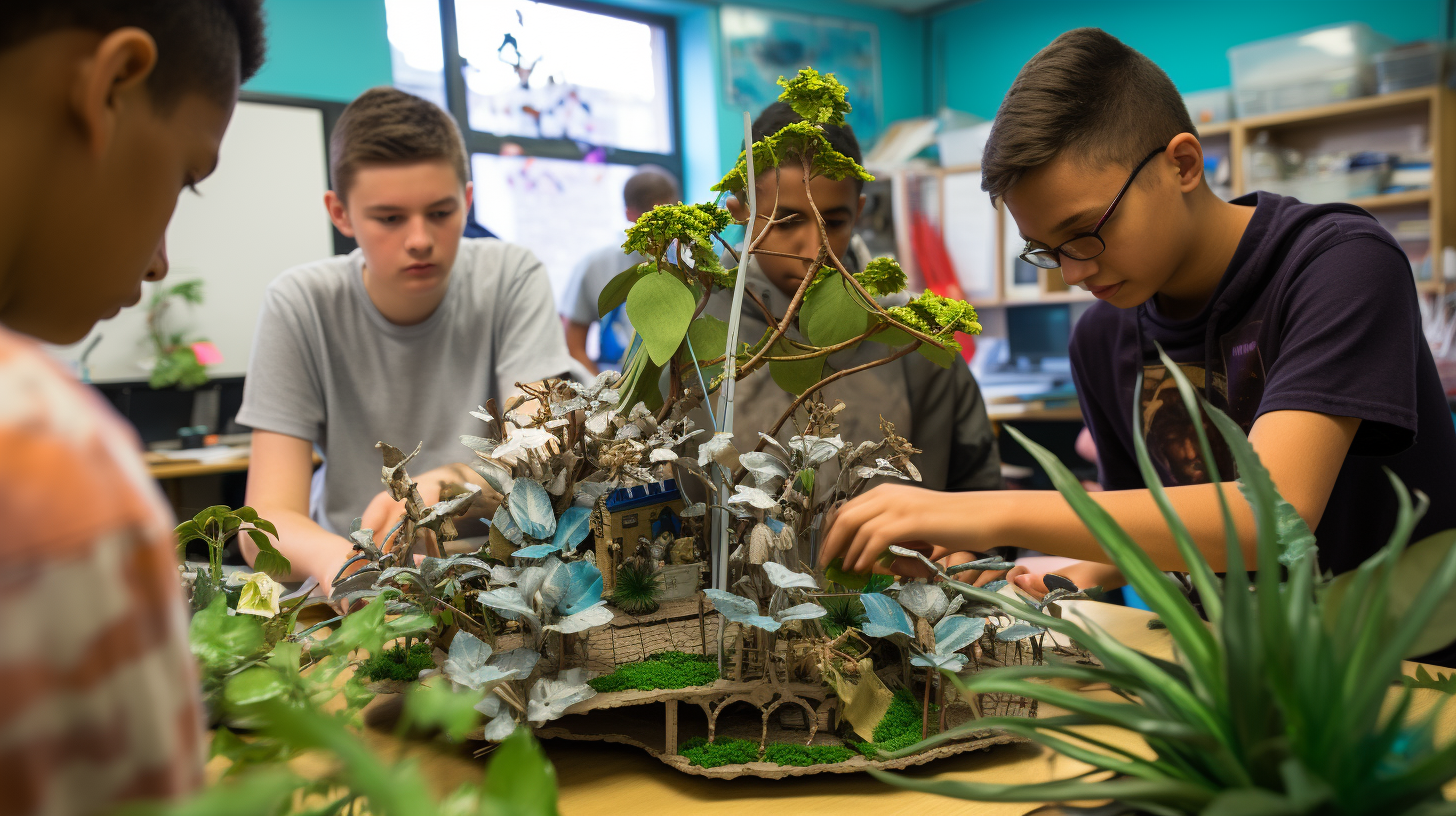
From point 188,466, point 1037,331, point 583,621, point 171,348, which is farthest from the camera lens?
point 1037,331

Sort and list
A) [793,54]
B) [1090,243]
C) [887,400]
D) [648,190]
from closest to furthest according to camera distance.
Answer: [1090,243], [887,400], [648,190], [793,54]

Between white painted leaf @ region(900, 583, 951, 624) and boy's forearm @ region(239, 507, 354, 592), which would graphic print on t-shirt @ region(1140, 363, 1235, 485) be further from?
boy's forearm @ region(239, 507, 354, 592)

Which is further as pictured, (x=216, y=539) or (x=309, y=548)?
(x=309, y=548)

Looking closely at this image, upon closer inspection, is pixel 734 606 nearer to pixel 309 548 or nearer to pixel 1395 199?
pixel 309 548

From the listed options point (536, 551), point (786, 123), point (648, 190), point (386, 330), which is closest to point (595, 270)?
point (648, 190)

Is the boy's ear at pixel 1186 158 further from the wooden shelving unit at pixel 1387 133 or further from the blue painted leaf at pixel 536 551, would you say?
the wooden shelving unit at pixel 1387 133

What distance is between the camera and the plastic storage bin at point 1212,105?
4.25m

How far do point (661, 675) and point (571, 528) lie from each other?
0.44ft

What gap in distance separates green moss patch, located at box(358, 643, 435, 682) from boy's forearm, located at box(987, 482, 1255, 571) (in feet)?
1.64

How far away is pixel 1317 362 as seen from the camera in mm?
925

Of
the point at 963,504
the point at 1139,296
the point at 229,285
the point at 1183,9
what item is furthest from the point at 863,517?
the point at 1183,9

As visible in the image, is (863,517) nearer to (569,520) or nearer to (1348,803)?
(569,520)

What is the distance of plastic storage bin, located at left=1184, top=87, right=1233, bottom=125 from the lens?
4.25 m

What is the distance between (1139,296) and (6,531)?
1.12m
